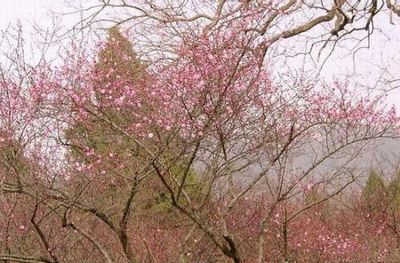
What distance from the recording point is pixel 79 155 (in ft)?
20.9

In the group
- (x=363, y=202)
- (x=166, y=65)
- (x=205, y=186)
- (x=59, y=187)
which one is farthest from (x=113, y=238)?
(x=363, y=202)

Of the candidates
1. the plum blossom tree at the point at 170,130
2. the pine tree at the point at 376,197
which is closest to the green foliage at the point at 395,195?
the pine tree at the point at 376,197

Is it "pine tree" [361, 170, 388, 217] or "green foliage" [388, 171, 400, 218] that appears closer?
"green foliage" [388, 171, 400, 218]

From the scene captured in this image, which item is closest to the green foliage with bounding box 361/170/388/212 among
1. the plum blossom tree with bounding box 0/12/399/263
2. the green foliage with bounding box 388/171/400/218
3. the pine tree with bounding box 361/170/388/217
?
the pine tree with bounding box 361/170/388/217

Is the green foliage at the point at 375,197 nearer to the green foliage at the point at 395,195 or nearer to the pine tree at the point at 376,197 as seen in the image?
the pine tree at the point at 376,197

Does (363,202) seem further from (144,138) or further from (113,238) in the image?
(144,138)

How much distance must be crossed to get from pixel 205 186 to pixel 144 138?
164cm

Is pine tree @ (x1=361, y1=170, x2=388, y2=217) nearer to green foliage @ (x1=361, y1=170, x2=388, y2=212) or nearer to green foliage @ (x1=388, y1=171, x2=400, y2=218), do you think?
green foliage @ (x1=361, y1=170, x2=388, y2=212)

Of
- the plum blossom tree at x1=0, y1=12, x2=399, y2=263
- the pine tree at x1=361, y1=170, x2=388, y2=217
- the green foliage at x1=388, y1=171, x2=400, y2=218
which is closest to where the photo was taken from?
the plum blossom tree at x1=0, y1=12, x2=399, y2=263

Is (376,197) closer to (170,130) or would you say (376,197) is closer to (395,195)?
(395,195)

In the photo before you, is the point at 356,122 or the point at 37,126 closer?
the point at 37,126

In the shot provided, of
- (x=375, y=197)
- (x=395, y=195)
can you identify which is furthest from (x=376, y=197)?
(x=395, y=195)

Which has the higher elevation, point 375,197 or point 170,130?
point 375,197

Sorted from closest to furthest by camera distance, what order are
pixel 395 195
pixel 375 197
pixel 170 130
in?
pixel 170 130, pixel 375 197, pixel 395 195
